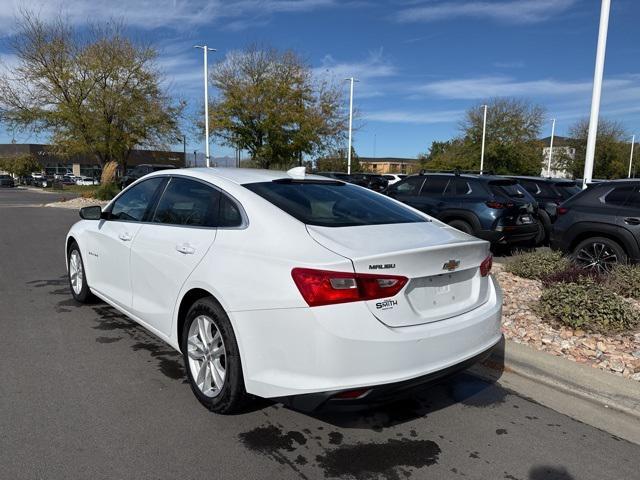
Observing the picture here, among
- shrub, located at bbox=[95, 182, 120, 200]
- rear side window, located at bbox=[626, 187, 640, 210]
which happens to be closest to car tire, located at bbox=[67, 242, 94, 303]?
rear side window, located at bbox=[626, 187, 640, 210]

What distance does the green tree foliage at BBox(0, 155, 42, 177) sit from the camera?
233 feet

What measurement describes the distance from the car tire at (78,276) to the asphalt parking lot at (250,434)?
1.30 meters

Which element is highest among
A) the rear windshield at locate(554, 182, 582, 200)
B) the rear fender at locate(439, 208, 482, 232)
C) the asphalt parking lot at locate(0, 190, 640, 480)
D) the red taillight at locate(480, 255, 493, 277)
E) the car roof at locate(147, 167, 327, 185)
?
the car roof at locate(147, 167, 327, 185)

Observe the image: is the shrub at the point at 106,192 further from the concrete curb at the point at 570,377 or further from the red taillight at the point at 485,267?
the red taillight at the point at 485,267

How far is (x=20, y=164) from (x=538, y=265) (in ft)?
259

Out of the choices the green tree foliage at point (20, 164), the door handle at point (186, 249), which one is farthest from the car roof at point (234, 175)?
the green tree foliage at point (20, 164)

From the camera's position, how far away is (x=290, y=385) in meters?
2.73

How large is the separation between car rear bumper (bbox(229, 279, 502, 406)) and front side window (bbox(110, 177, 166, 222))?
Answer: 189 centimetres

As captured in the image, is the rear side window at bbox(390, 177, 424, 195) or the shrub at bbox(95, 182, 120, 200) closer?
the rear side window at bbox(390, 177, 424, 195)

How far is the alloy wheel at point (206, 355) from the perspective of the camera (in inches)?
128

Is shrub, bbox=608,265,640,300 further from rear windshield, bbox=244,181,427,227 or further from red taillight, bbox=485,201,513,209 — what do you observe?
rear windshield, bbox=244,181,427,227

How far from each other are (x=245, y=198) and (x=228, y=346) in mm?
977

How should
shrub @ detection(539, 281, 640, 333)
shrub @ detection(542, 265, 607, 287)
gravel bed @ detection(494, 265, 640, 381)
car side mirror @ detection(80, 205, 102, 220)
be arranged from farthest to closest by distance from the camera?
shrub @ detection(542, 265, 607, 287), car side mirror @ detection(80, 205, 102, 220), shrub @ detection(539, 281, 640, 333), gravel bed @ detection(494, 265, 640, 381)

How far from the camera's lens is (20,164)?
70.8 meters
